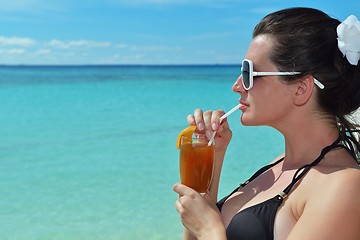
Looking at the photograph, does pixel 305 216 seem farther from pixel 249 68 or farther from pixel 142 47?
pixel 142 47

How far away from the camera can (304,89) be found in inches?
88.2

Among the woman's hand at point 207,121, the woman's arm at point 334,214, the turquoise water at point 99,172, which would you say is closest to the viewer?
the woman's arm at point 334,214

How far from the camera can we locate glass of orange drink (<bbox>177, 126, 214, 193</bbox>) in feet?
7.71

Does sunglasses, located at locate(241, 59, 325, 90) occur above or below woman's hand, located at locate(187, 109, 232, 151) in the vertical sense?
above

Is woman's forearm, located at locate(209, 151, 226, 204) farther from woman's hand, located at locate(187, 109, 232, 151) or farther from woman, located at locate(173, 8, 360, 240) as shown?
woman, located at locate(173, 8, 360, 240)

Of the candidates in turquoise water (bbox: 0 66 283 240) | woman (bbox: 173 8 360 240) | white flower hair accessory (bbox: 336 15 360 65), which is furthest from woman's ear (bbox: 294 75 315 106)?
turquoise water (bbox: 0 66 283 240)

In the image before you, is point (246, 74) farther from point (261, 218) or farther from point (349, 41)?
point (261, 218)

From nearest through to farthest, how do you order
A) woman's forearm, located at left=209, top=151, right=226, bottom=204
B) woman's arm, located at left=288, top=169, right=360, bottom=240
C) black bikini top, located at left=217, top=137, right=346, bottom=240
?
woman's arm, located at left=288, top=169, right=360, bottom=240 → black bikini top, located at left=217, top=137, right=346, bottom=240 → woman's forearm, located at left=209, top=151, right=226, bottom=204

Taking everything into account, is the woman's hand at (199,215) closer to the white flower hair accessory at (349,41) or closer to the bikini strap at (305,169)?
the bikini strap at (305,169)

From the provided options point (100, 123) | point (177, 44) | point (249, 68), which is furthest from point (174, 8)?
point (249, 68)

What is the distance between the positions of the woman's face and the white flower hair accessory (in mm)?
206

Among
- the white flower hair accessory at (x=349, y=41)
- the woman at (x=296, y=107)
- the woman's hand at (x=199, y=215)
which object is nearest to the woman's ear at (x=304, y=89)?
the woman at (x=296, y=107)

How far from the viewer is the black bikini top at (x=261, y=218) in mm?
2166

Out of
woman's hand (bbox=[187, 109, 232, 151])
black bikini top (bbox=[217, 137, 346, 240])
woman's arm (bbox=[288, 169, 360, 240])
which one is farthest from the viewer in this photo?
woman's hand (bbox=[187, 109, 232, 151])
